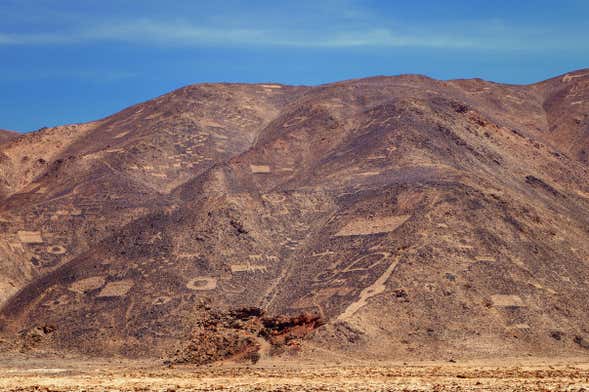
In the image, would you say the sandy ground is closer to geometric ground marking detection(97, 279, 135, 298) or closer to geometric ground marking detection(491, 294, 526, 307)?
geometric ground marking detection(491, 294, 526, 307)

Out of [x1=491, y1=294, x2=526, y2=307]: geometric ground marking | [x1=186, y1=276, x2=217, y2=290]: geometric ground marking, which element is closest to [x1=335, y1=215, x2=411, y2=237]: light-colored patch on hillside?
[x1=491, y1=294, x2=526, y2=307]: geometric ground marking

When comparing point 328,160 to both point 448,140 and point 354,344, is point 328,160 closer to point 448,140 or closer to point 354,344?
point 448,140

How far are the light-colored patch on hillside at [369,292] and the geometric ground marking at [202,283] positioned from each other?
884cm

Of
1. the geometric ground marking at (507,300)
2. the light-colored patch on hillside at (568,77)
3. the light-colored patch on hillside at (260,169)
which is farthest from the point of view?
the light-colored patch on hillside at (568,77)

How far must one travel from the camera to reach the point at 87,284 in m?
54.0

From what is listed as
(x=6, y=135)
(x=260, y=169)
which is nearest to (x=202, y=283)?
(x=260, y=169)

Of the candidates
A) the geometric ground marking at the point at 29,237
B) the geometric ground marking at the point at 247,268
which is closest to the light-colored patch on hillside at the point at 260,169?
the geometric ground marking at the point at 29,237

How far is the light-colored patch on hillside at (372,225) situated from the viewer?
53344 millimetres

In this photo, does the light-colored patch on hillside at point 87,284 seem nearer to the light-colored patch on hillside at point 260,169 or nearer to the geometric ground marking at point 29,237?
the geometric ground marking at point 29,237

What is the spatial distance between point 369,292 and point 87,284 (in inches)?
652

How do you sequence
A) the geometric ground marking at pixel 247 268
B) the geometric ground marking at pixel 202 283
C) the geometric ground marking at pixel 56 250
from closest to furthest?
the geometric ground marking at pixel 202 283 < the geometric ground marking at pixel 247 268 < the geometric ground marking at pixel 56 250

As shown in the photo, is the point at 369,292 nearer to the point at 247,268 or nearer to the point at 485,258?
the point at 485,258

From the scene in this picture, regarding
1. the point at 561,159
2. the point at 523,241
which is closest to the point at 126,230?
the point at 523,241

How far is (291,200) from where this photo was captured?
203 feet
